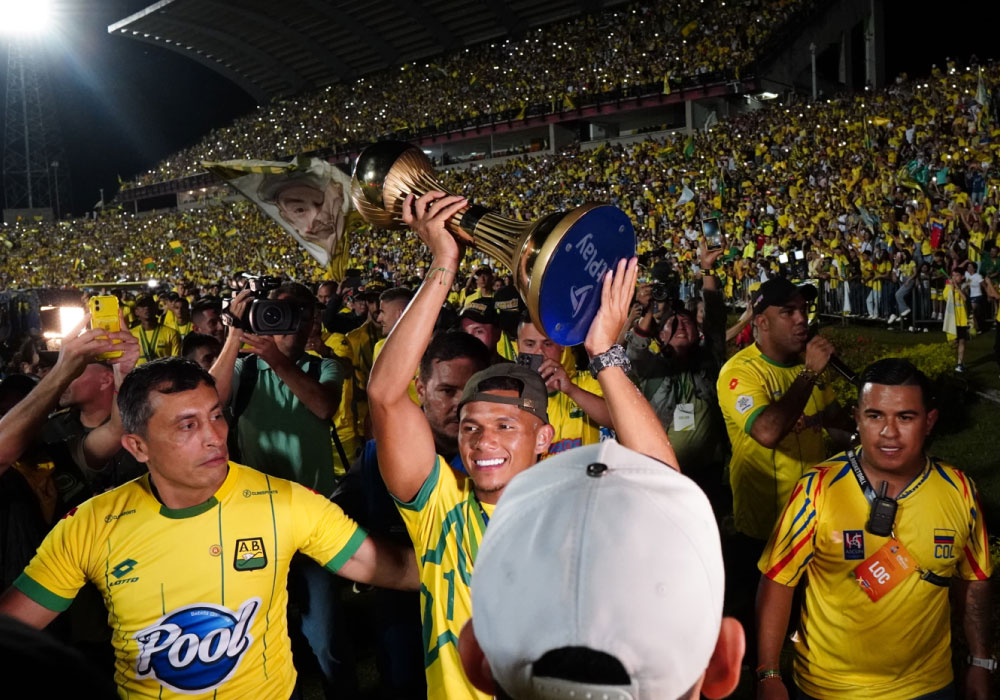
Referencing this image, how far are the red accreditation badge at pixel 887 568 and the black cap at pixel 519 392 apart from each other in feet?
3.91

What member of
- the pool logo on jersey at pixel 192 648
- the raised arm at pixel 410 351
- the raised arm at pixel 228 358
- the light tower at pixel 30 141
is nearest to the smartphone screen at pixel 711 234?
the raised arm at pixel 228 358

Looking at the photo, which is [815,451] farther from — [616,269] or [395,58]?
[395,58]

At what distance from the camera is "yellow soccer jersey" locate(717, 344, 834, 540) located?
3.89 m

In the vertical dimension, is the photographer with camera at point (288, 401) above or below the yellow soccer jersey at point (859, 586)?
above

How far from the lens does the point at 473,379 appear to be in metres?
2.56

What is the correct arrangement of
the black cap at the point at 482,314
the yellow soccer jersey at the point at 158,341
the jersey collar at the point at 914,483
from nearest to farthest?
the jersey collar at the point at 914,483 < the black cap at the point at 482,314 < the yellow soccer jersey at the point at 158,341

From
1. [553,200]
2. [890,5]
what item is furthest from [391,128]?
[890,5]

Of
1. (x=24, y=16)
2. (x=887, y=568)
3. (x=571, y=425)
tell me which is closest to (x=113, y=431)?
(x=571, y=425)

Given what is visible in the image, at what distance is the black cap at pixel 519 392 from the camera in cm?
246

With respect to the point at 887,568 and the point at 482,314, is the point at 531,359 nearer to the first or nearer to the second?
the point at 482,314

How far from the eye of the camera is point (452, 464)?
9.65ft

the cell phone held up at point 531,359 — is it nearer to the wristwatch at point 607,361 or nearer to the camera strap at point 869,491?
the camera strap at point 869,491

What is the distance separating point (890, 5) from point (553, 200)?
18.9 meters

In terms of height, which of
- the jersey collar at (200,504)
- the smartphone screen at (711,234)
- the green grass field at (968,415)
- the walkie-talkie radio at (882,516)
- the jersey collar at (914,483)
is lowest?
the green grass field at (968,415)
